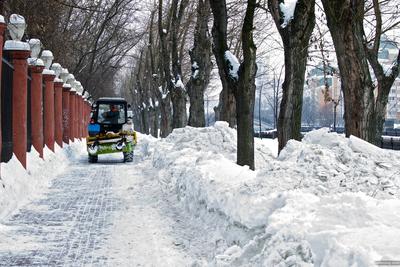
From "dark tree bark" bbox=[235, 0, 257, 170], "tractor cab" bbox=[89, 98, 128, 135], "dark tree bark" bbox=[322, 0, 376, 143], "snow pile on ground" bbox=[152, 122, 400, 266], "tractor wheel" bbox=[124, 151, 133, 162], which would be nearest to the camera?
"snow pile on ground" bbox=[152, 122, 400, 266]

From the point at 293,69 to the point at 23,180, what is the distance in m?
6.30

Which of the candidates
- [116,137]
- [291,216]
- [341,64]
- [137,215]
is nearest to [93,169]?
[116,137]

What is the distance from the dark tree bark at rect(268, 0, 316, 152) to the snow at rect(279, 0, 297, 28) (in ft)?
0.21

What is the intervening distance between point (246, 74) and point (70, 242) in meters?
5.99

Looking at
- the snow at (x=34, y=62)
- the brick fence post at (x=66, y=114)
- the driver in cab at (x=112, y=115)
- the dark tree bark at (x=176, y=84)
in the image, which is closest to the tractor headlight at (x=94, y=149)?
the driver in cab at (x=112, y=115)

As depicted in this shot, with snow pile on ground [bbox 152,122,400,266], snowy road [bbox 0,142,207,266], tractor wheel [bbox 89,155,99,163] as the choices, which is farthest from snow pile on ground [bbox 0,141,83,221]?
tractor wheel [bbox 89,155,99,163]

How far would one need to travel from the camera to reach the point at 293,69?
42.1 ft

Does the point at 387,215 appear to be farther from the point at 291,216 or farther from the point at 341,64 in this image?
the point at 341,64

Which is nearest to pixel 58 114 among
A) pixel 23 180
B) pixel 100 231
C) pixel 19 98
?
pixel 19 98

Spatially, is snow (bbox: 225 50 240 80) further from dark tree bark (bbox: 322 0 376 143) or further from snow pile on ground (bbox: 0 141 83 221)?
snow pile on ground (bbox: 0 141 83 221)

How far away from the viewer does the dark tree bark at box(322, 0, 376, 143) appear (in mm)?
9719

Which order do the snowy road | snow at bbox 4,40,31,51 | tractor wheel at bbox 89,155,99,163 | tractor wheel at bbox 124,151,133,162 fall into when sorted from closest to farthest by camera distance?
the snowy road < snow at bbox 4,40,31,51 < tractor wheel at bbox 124,151,133,162 < tractor wheel at bbox 89,155,99,163

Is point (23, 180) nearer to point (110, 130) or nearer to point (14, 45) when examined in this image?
point (14, 45)

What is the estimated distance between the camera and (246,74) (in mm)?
12008
